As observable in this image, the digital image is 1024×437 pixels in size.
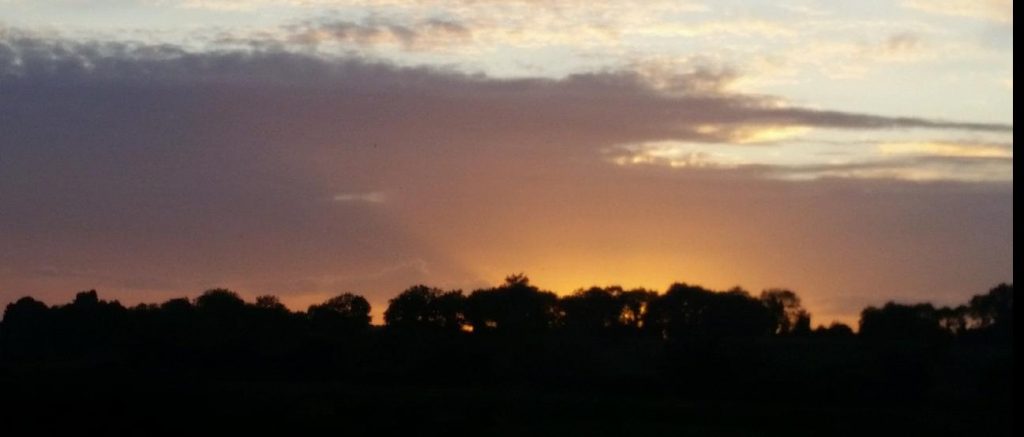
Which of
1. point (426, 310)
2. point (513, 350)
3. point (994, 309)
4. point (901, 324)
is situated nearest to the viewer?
point (994, 309)

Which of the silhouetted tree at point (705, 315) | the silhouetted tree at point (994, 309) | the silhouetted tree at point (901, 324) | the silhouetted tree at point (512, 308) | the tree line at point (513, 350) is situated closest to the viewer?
the silhouetted tree at point (994, 309)

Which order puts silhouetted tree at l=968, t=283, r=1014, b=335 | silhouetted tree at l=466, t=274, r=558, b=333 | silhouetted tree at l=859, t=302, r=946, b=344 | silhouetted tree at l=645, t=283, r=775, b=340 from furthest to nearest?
1. silhouetted tree at l=466, t=274, r=558, b=333
2. silhouetted tree at l=645, t=283, r=775, b=340
3. silhouetted tree at l=859, t=302, r=946, b=344
4. silhouetted tree at l=968, t=283, r=1014, b=335

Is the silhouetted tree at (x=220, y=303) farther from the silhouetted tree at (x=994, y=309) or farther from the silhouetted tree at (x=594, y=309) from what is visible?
the silhouetted tree at (x=994, y=309)

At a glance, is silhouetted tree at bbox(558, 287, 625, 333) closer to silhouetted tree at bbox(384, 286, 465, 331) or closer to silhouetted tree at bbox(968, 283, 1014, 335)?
silhouetted tree at bbox(384, 286, 465, 331)

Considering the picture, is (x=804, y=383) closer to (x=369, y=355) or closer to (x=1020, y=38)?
(x=369, y=355)

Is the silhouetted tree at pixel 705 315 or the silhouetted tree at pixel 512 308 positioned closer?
the silhouetted tree at pixel 705 315

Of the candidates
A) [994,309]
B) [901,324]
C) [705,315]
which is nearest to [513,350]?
[705,315]

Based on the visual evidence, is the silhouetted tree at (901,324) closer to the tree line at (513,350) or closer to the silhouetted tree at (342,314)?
the tree line at (513,350)

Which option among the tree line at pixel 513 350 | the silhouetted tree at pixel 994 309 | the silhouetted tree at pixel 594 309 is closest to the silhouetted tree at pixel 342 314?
the tree line at pixel 513 350

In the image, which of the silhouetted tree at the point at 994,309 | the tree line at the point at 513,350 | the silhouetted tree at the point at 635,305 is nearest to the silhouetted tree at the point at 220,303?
the tree line at the point at 513,350

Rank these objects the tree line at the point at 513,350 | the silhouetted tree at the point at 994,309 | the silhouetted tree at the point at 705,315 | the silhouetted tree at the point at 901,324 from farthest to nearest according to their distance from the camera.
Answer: the silhouetted tree at the point at 705,315, the silhouetted tree at the point at 901,324, the tree line at the point at 513,350, the silhouetted tree at the point at 994,309

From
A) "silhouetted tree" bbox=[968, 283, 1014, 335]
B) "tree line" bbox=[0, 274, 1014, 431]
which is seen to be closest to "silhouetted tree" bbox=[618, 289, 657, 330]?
"tree line" bbox=[0, 274, 1014, 431]

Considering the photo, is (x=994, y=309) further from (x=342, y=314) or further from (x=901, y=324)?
(x=342, y=314)

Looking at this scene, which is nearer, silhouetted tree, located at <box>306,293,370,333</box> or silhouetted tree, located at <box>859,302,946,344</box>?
silhouetted tree, located at <box>859,302,946,344</box>
